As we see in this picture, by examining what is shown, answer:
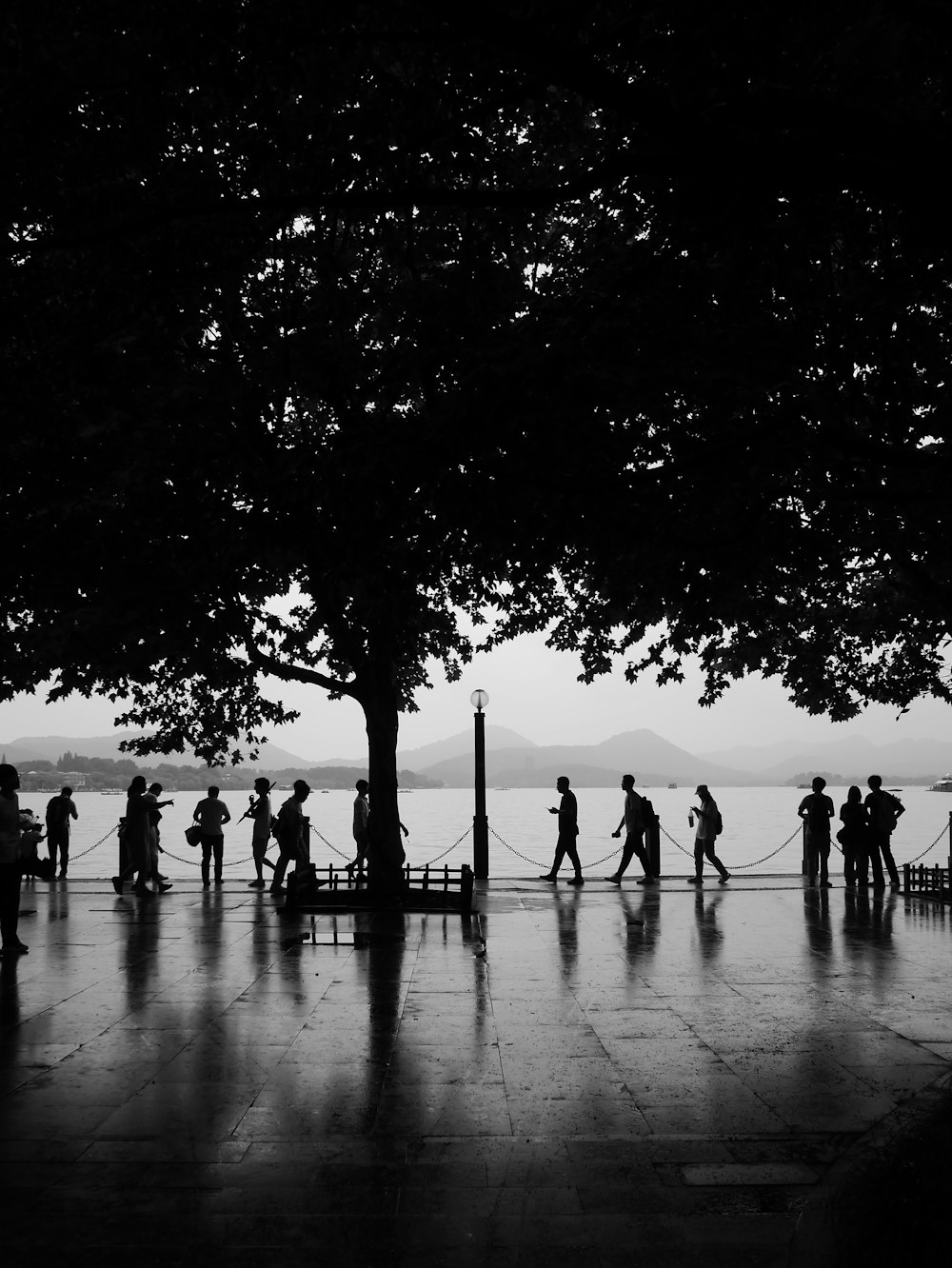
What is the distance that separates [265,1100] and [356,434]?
4293 millimetres

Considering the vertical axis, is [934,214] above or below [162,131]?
below

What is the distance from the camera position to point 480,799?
21.6m

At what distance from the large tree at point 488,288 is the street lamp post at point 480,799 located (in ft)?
36.9

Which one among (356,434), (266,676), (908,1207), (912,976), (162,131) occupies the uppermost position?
(162,131)

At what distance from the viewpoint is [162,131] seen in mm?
7602

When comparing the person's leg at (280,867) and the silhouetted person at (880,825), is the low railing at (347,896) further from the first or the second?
the silhouetted person at (880,825)

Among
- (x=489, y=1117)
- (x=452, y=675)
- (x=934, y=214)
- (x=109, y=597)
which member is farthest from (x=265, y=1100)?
(x=452, y=675)

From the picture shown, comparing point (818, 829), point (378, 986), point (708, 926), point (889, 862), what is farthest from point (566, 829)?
point (378, 986)

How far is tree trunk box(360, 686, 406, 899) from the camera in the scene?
17.3 metres

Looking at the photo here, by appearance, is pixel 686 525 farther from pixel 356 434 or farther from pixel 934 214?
pixel 934 214

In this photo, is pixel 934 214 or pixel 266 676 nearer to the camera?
pixel 934 214

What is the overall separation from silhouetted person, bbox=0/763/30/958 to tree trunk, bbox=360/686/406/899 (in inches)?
248

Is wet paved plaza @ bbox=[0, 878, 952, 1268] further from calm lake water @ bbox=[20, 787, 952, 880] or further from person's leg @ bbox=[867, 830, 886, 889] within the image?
calm lake water @ bbox=[20, 787, 952, 880]

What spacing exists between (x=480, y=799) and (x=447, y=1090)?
49.5 feet
